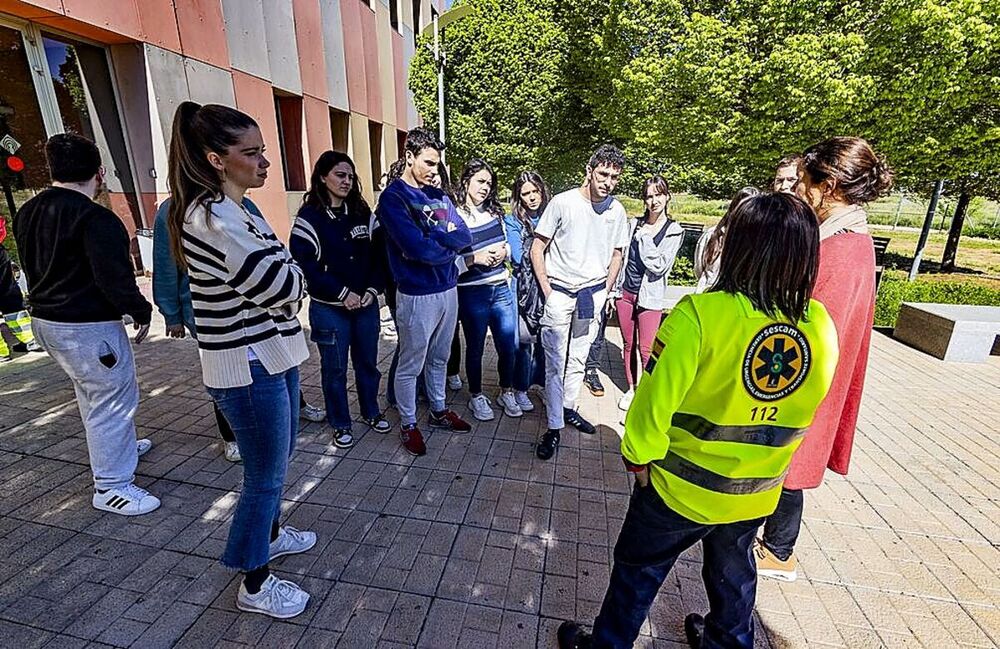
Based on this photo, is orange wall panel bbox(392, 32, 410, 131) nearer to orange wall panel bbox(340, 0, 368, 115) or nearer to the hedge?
orange wall panel bbox(340, 0, 368, 115)

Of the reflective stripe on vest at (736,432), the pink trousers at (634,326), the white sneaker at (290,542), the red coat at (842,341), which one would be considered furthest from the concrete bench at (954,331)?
the white sneaker at (290,542)

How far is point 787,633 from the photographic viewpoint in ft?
7.11

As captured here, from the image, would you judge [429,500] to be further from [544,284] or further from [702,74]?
[702,74]

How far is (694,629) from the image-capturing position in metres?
2.07

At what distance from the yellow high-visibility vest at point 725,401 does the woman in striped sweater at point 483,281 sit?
228 cm

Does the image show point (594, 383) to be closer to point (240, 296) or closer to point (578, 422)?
point (578, 422)

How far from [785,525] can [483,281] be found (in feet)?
8.17

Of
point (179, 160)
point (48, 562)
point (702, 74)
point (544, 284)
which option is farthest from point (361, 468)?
point (702, 74)

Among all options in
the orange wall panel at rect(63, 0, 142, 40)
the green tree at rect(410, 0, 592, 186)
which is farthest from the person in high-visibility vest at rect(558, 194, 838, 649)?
the green tree at rect(410, 0, 592, 186)

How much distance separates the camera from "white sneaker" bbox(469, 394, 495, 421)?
404cm

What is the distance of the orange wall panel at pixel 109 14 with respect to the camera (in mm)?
5309

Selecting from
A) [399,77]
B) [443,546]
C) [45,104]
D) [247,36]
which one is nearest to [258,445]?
[443,546]

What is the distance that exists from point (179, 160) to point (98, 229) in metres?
1.16

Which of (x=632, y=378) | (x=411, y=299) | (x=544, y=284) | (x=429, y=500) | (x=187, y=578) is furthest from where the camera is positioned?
(x=632, y=378)
